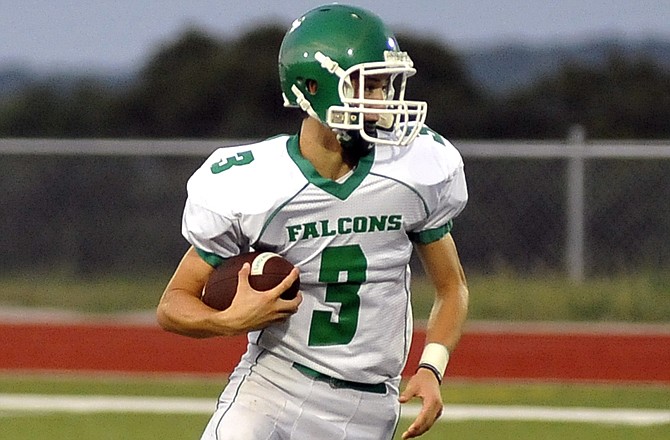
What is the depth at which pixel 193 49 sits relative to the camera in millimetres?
19734

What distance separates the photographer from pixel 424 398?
13.8 ft

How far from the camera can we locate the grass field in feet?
25.2

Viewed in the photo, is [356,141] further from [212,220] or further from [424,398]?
[424,398]

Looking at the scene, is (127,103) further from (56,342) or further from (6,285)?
(56,342)

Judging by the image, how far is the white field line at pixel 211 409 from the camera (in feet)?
26.5

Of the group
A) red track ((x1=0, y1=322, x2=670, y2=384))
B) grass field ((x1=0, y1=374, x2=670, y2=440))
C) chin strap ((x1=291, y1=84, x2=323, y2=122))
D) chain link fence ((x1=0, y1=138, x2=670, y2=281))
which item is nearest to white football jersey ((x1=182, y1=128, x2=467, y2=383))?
chin strap ((x1=291, y1=84, x2=323, y2=122))

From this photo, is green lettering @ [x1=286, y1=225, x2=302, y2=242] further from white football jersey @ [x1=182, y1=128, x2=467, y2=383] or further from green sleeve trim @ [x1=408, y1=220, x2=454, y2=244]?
green sleeve trim @ [x1=408, y1=220, x2=454, y2=244]

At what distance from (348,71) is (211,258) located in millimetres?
573

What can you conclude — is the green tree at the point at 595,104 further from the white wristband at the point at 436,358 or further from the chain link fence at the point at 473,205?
the white wristband at the point at 436,358

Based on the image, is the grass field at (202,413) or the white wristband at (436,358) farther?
the grass field at (202,413)

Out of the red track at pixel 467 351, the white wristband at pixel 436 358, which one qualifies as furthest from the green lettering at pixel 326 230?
the red track at pixel 467 351

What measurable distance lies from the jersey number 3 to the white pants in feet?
0.36

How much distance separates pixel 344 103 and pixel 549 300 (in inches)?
254

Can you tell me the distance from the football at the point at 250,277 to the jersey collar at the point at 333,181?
0.21 m
